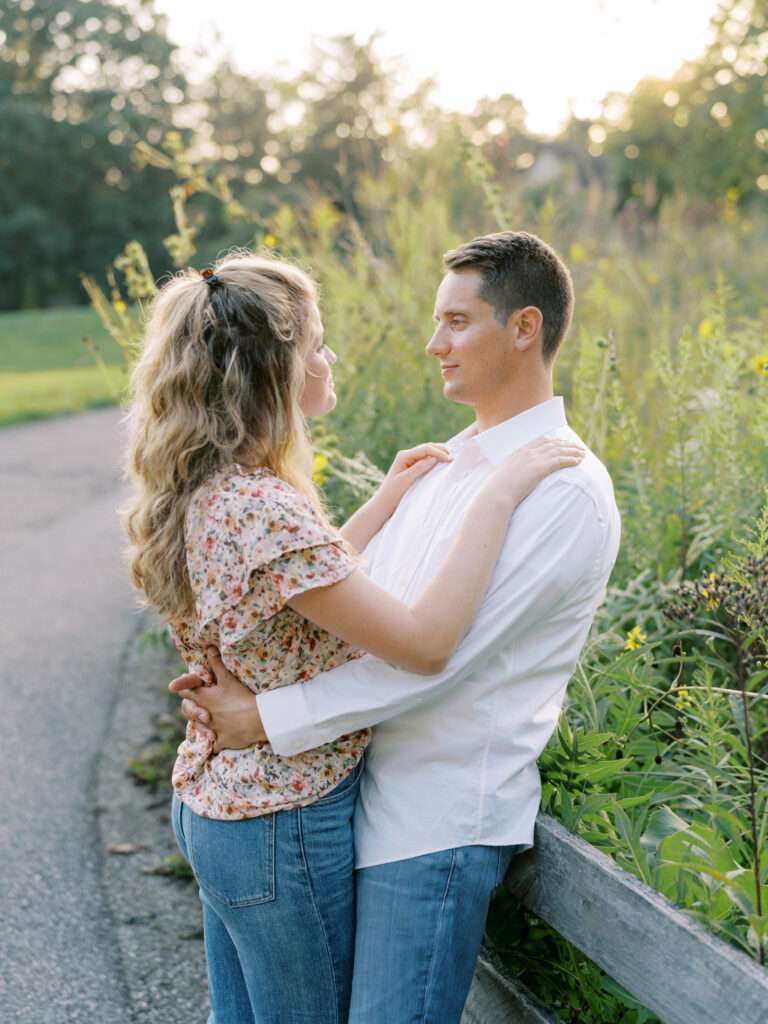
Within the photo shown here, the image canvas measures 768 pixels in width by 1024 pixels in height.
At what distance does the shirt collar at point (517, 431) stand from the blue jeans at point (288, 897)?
754 mm

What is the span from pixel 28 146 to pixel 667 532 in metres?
48.3

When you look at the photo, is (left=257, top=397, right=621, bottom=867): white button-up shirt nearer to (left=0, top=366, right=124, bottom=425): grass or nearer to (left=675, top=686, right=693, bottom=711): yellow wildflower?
(left=675, top=686, right=693, bottom=711): yellow wildflower

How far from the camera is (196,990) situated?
3.35m

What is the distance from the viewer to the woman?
6.52ft

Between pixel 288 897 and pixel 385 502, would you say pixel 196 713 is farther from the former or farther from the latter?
pixel 385 502

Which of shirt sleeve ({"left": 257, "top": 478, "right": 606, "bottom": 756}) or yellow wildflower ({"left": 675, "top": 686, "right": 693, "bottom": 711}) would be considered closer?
shirt sleeve ({"left": 257, "top": 478, "right": 606, "bottom": 756})

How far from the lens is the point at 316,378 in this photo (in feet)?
7.41

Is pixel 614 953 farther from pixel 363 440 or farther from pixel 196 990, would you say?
pixel 363 440

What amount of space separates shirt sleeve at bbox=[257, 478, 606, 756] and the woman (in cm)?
5

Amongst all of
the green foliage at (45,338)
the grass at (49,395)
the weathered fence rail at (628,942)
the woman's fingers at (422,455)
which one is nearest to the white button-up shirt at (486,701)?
the weathered fence rail at (628,942)

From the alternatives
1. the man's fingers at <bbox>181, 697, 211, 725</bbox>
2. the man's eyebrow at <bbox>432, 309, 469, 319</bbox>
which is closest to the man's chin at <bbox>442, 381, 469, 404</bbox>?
the man's eyebrow at <bbox>432, 309, 469, 319</bbox>

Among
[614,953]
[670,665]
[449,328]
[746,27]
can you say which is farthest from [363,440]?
[746,27]

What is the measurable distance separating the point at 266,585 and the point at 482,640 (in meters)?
0.41

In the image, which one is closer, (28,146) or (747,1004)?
(747,1004)
